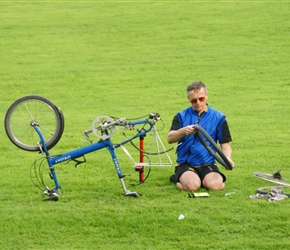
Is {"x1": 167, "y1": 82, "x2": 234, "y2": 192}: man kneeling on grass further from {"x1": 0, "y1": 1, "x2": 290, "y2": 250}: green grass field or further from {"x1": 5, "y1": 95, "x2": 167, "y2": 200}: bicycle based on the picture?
{"x1": 5, "y1": 95, "x2": 167, "y2": 200}: bicycle

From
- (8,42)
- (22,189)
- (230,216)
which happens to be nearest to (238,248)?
(230,216)

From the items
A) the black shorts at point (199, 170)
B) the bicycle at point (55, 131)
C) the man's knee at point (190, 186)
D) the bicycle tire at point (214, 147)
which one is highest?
the bicycle at point (55, 131)

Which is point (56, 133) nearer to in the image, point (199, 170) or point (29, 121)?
point (29, 121)

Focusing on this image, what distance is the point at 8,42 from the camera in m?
24.0

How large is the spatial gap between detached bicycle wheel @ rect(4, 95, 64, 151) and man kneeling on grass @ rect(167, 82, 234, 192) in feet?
4.72

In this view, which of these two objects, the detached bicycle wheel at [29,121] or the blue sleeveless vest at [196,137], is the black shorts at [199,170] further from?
the detached bicycle wheel at [29,121]

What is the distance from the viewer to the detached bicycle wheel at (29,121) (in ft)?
30.6

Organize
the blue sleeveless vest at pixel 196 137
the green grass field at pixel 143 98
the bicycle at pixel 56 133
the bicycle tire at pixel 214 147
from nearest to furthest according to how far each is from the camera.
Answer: the green grass field at pixel 143 98 → the bicycle tire at pixel 214 147 → the bicycle at pixel 56 133 → the blue sleeveless vest at pixel 196 137

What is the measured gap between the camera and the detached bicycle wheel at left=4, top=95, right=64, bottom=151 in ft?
30.6

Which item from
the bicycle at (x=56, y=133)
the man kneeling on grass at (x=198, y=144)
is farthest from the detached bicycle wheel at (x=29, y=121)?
the man kneeling on grass at (x=198, y=144)

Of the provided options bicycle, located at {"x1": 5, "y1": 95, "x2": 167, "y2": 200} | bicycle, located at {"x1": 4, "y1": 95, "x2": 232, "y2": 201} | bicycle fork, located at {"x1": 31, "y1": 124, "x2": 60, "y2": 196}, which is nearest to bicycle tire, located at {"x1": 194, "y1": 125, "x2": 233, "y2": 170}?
bicycle, located at {"x1": 4, "y1": 95, "x2": 232, "y2": 201}

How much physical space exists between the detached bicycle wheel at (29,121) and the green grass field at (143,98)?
68cm

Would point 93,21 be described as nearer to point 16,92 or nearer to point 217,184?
point 16,92

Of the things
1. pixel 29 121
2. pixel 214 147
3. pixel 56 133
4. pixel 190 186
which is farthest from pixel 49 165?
pixel 214 147
